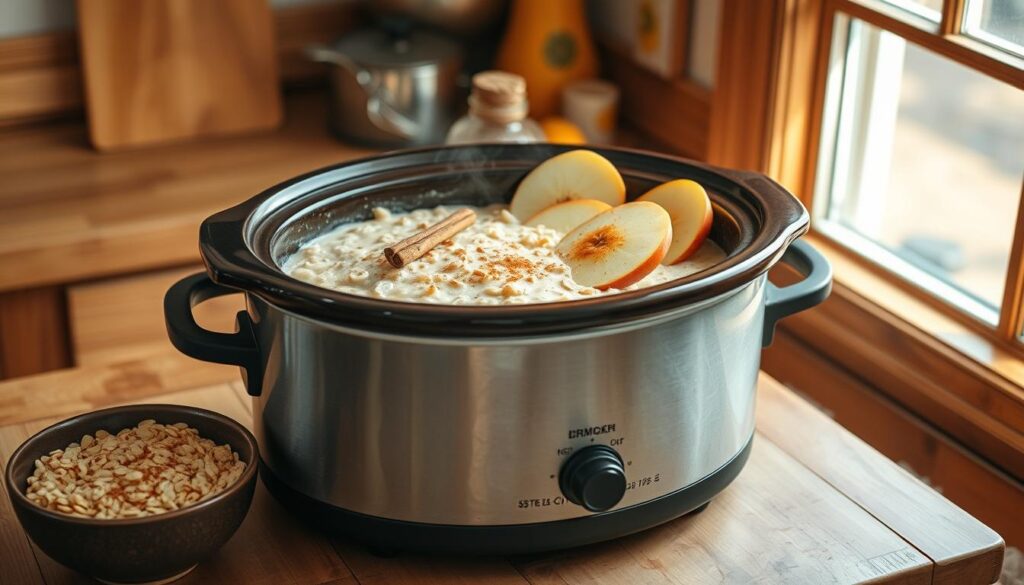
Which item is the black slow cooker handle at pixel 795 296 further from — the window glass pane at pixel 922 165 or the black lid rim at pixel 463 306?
the window glass pane at pixel 922 165

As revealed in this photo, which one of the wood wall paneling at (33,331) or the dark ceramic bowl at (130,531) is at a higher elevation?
the dark ceramic bowl at (130,531)

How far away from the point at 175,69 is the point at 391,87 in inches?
13.7

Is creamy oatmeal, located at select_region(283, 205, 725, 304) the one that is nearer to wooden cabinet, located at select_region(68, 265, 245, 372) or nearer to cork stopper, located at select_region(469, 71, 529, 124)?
cork stopper, located at select_region(469, 71, 529, 124)

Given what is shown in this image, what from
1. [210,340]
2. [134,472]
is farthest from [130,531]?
[210,340]

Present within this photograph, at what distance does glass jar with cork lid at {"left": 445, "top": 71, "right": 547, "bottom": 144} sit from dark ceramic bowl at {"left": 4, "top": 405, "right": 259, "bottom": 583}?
719mm

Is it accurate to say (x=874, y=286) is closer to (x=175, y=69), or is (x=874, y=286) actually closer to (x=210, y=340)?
(x=210, y=340)

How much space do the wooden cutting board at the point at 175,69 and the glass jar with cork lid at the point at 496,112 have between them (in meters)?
0.48

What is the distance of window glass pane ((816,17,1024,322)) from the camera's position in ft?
5.05

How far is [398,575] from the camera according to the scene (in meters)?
0.98

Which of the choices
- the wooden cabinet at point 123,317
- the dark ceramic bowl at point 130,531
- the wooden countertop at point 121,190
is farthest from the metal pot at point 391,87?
the dark ceramic bowl at point 130,531

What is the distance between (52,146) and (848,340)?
125cm

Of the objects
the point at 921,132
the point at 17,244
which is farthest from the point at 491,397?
the point at 921,132

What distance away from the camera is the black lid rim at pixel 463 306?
841mm

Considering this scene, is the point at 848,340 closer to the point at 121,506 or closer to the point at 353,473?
the point at 353,473
